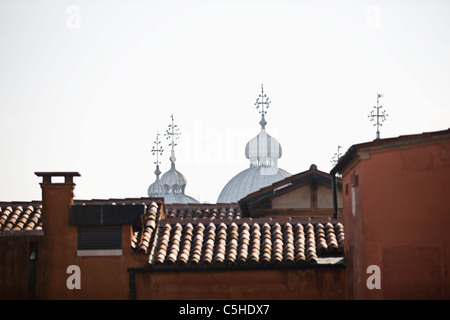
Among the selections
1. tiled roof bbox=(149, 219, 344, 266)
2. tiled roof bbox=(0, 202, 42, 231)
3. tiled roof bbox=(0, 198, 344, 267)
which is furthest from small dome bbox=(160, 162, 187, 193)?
tiled roof bbox=(149, 219, 344, 266)

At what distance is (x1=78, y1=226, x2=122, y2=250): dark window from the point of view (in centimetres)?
2047

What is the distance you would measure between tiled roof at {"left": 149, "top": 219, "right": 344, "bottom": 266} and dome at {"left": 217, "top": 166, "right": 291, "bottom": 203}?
47.0 metres

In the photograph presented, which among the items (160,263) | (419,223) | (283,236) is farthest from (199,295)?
(419,223)

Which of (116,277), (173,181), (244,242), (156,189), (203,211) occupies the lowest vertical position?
(116,277)

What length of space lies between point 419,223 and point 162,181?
196ft

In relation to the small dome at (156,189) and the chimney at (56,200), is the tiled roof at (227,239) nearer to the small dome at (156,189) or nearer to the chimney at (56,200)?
the chimney at (56,200)

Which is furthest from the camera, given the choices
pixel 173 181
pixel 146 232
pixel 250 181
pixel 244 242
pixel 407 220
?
pixel 173 181

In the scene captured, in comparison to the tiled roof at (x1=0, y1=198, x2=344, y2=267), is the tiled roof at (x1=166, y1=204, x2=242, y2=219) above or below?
above

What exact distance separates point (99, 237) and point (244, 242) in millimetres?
2941

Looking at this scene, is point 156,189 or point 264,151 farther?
point 156,189

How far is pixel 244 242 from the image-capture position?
20844 millimetres

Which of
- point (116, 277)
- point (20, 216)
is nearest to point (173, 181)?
point (20, 216)

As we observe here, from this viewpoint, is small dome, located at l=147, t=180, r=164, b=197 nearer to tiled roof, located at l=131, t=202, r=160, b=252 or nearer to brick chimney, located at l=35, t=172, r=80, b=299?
tiled roof, located at l=131, t=202, r=160, b=252

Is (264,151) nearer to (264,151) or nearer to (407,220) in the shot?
(264,151)
